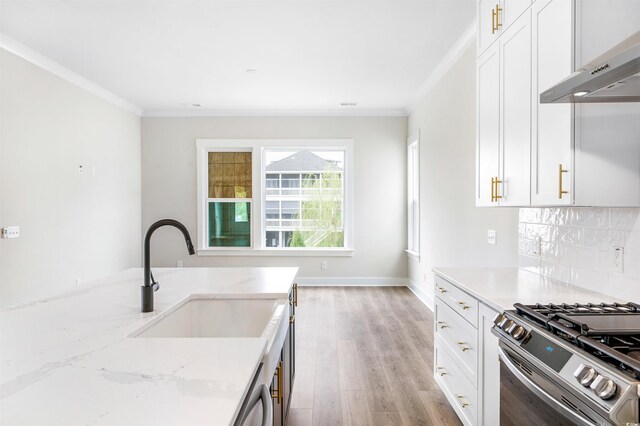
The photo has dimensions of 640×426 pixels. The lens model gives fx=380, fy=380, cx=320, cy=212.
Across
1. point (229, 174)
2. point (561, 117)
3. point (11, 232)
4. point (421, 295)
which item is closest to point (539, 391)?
point (561, 117)

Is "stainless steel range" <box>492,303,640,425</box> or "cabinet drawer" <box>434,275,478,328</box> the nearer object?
"stainless steel range" <box>492,303,640,425</box>

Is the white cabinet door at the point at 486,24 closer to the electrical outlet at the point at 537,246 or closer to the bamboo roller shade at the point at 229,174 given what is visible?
the electrical outlet at the point at 537,246

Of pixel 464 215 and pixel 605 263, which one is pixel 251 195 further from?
pixel 605 263

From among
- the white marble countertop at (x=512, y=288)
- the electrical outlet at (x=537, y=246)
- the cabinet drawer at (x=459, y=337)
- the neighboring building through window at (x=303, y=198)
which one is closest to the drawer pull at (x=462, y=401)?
the cabinet drawer at (x=459, y=337)

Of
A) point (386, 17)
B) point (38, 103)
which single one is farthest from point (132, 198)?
point (386, 17)

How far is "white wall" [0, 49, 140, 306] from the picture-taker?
11.7 ft

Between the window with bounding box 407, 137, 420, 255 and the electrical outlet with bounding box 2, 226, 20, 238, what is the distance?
15.1ft

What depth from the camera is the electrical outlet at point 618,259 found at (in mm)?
1720

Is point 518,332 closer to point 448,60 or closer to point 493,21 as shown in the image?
point 493,21

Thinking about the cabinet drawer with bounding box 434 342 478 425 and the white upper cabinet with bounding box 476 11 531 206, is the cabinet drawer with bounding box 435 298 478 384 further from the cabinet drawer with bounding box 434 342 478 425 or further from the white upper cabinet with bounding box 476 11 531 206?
the white upper cabinet with bounding box 476 11 531 206

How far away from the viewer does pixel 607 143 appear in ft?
5.19

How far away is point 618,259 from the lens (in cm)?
174

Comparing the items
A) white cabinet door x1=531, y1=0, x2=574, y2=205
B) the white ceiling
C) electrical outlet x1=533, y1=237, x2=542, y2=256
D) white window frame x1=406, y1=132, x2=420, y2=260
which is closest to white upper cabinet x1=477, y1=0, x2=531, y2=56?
white cabinet door x1=531, y1=0, x2=574, y2=205

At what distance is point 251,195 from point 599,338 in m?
5.45
